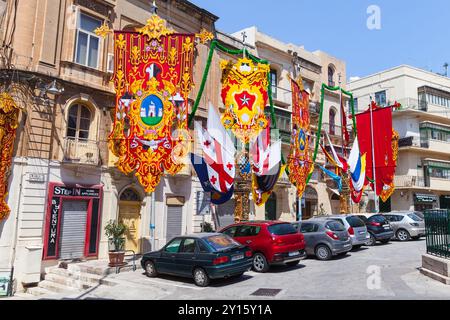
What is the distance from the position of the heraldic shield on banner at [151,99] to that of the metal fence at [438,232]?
29.4ft

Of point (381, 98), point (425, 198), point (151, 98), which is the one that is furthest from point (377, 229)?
point (381, 98)

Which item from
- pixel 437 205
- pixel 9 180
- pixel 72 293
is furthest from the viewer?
pixel 437 205

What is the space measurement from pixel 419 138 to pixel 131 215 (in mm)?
31357

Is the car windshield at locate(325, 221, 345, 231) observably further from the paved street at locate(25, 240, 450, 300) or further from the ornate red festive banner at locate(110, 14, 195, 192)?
the ornate red festive banner at locate(110, 14, 195, 192)

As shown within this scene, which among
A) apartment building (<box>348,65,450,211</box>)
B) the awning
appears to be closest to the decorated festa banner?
apartment building (<box>348,65,450,211</box>)

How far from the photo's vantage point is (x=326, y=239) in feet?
47.5

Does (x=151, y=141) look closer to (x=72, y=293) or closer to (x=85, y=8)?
(x=72, y=293)

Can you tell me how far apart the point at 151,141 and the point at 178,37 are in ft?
15.5

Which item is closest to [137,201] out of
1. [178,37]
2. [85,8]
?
[178,37]

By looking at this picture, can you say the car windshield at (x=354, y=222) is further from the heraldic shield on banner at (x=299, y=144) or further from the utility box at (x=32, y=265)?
the utility box at (x=32, y=265)

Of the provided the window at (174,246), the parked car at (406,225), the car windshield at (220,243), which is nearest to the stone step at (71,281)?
the window at (174,246)

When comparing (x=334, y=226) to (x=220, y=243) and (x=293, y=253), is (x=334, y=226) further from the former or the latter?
(x=220, y=243)

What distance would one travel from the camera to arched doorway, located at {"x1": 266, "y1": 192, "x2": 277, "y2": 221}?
26328 mm

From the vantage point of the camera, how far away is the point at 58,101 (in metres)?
16.1
